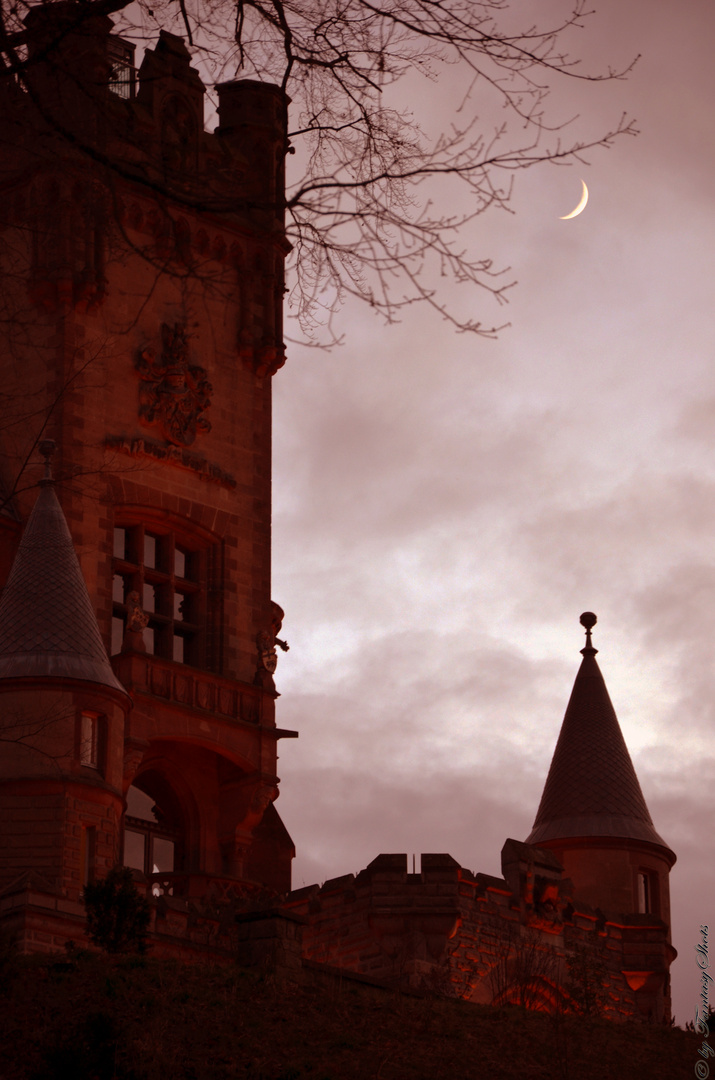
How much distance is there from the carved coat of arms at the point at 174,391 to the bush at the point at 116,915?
1310cm

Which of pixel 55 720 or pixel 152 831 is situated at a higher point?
pixel 55 720

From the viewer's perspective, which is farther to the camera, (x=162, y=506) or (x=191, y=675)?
(x=162, y=506)

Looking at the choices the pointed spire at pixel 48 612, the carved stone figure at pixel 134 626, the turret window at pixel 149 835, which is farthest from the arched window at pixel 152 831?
the pointed spire at pixel 48 612

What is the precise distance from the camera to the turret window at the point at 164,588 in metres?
37.9

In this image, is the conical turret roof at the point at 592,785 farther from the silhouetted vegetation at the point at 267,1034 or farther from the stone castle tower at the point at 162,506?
the silhouetted vegetation at the point at 267,1034

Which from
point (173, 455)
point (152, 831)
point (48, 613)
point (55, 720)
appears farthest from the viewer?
point (173, 455)

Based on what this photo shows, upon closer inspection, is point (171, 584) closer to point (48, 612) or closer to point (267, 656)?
point (267, 656)

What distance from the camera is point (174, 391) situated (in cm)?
3862

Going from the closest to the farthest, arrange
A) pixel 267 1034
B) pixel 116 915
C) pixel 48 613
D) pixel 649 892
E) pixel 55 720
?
1. pixel 267 1034
2. pixel 116 915
3. pixel 55 720
4. pixel 48 613
5. pixel 649 892

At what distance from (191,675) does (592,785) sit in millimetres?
7812

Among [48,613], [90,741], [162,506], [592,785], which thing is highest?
[162,506]

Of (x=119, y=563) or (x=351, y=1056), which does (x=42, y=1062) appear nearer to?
(x=351, y=1056)

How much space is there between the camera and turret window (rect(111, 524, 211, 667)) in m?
37.9

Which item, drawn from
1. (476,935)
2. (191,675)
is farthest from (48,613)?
(476,935)
